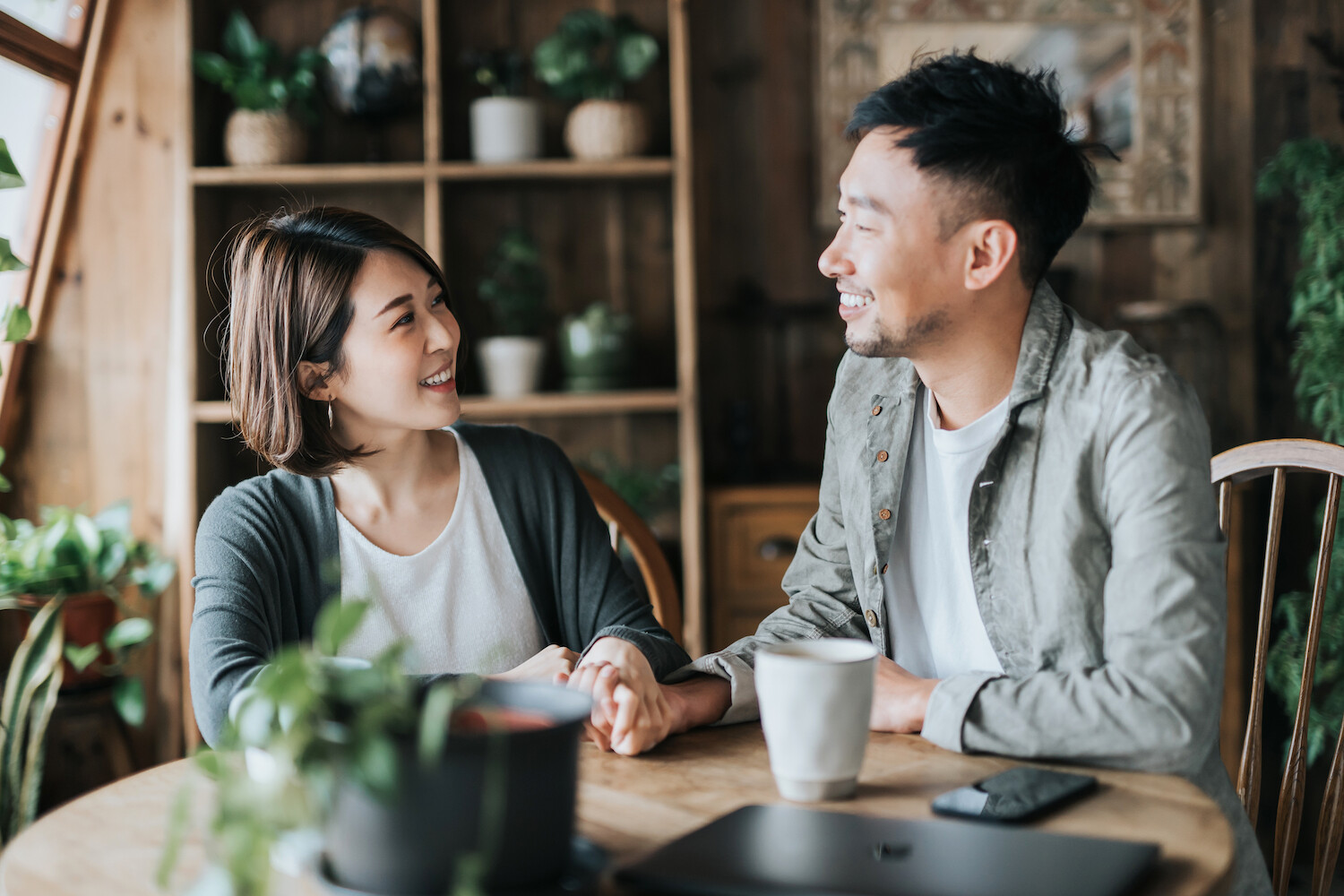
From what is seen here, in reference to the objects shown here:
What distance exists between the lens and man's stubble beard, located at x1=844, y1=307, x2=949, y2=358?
1.34 meters

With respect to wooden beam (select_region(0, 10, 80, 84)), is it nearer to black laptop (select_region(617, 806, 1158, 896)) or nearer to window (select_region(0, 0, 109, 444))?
window (select_region(0, 0, 109, 444))

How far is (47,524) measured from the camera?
2645mm

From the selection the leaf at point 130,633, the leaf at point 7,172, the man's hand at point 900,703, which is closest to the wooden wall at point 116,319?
the leaf at point 130,633

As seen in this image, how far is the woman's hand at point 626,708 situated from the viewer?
1013 mm

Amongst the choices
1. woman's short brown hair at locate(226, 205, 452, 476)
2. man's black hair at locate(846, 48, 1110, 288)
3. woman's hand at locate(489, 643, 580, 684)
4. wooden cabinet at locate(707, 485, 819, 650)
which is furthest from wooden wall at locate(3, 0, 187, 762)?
man's black hair at locate(846, 48, 1110, 288)

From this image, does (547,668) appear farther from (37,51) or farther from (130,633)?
(37,51)

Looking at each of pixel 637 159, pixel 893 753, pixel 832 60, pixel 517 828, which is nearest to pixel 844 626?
pixel 893 753

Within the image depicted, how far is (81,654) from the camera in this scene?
7.78 feet

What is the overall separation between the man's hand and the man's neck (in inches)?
16.9

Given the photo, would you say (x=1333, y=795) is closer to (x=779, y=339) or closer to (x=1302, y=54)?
(x=779, y=339)

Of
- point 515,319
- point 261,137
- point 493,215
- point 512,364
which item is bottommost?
point 512,364

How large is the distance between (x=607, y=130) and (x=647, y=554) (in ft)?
5.00

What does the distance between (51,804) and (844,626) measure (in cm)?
202

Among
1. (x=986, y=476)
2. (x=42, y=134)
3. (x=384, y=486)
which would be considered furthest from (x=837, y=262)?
(x=42, y=134)
